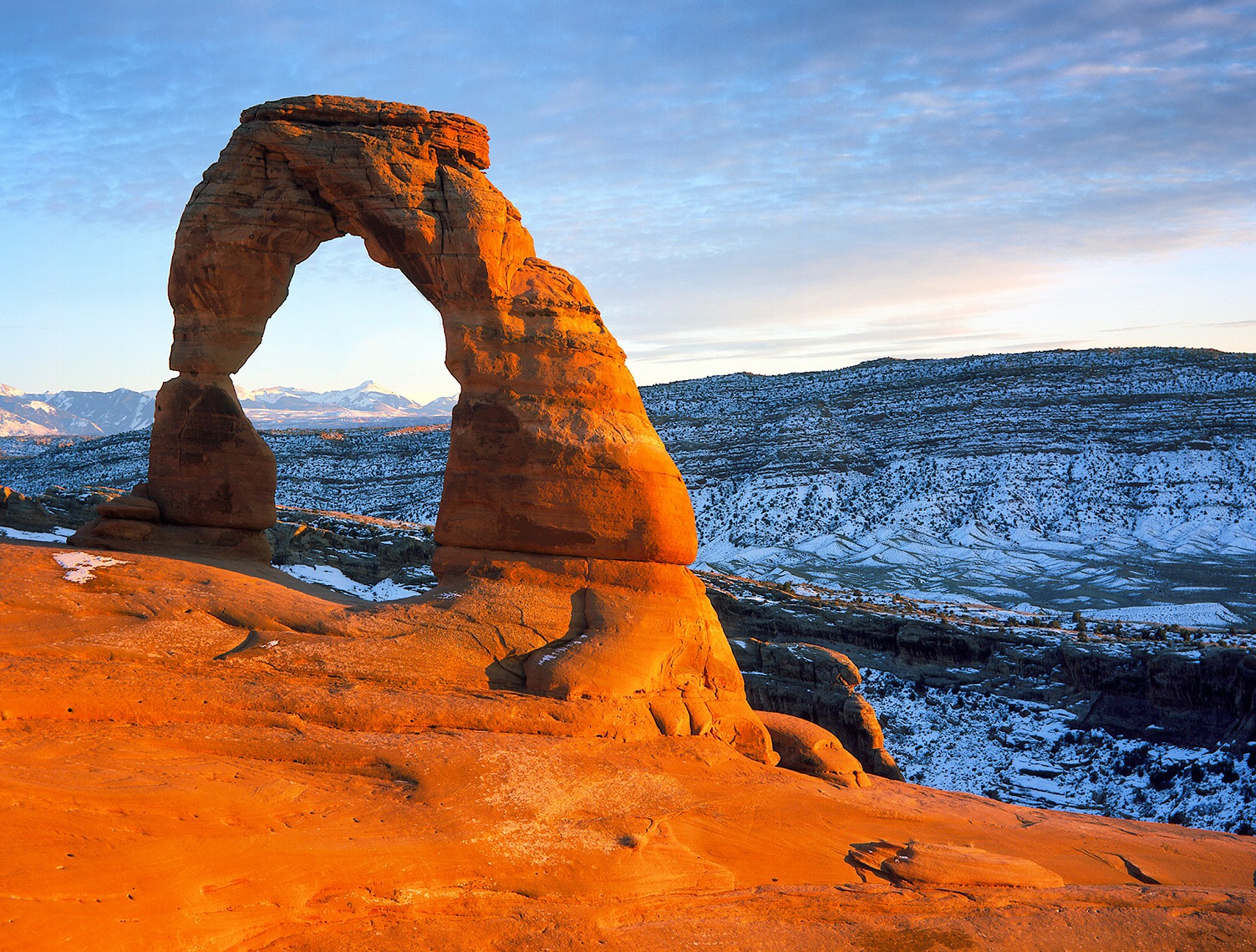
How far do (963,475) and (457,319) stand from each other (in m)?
49.1

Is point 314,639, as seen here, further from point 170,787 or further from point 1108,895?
point 1108,895

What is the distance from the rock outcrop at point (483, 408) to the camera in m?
12.5

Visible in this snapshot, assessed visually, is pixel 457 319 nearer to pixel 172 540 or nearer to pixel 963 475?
pixel 172 540

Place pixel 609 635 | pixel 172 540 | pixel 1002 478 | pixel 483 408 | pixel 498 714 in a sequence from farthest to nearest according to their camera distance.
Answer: pixel 1002 478 → pixel 172 540 → pixel 483 408 → pixel 609 635 → pixel 498 714

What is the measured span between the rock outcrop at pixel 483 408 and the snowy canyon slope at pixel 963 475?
96.7ft

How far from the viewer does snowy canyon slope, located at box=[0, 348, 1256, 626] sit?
45625 millimetres

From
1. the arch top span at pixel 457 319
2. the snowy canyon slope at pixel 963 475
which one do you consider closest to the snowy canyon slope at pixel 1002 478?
the snowy canyon slope at pixel 963 475

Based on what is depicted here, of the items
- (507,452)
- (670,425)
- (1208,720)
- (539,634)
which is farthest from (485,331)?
(670,425)

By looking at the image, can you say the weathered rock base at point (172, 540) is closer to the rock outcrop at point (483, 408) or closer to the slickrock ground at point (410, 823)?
the rock outcrop at point (483, 408)

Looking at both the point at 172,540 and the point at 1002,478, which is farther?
the point at 1002,478

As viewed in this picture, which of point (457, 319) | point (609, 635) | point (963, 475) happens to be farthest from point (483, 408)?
point (963, 475)

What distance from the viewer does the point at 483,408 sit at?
13.1 meters

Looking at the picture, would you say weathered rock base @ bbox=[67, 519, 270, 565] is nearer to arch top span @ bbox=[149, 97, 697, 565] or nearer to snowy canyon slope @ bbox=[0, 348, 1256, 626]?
arch top span @ bbox=[149, 97, 697, 565]

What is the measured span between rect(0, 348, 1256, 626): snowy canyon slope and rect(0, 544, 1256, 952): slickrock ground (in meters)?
29.7
